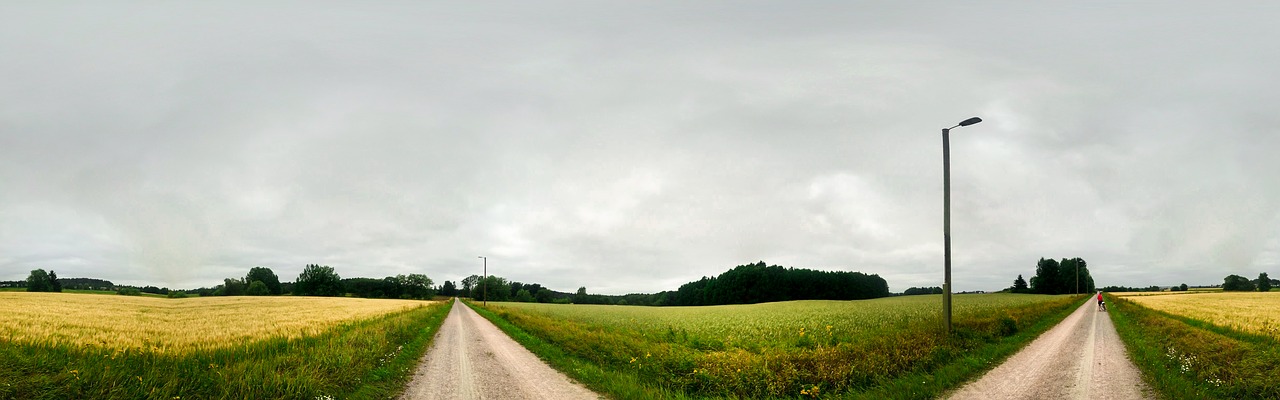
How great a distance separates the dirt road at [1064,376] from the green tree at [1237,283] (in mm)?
123534

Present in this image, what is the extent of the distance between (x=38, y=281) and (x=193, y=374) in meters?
70.8

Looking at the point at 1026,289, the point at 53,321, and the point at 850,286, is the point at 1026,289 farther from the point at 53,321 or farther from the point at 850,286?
the point at 53,321

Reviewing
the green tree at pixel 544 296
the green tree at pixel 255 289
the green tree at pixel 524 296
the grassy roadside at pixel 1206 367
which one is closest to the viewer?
the grassy roadside at pixel 1206 367

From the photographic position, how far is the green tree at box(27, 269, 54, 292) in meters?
52.9

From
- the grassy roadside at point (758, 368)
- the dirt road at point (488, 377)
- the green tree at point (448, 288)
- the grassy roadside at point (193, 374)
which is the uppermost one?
the grassy roadside at point (193, 374)

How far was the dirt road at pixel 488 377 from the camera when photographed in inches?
375

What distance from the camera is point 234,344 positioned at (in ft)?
37.1

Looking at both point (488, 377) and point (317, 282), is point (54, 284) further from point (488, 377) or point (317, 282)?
point (488, 377)

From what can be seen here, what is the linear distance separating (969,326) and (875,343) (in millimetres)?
6645

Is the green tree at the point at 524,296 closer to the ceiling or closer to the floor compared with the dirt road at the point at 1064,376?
closer to the floor

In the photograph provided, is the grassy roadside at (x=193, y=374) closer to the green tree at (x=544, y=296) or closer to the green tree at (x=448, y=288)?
the green tree at (x=544, y=296)

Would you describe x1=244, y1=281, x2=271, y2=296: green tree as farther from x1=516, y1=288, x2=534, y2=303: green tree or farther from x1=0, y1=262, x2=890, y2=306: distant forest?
x1=516, y1=288, x2=534, y2=303: green tree

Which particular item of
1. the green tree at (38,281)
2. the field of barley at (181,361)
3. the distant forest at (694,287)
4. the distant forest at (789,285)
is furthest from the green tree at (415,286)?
the field of barley at (181,361)

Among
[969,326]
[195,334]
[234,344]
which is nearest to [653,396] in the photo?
[234,344]
